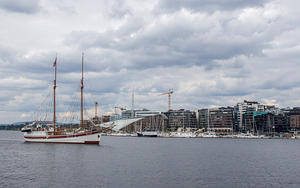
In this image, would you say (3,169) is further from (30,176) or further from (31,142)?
(31,142)

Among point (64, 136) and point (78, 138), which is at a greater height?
point (64, 136)

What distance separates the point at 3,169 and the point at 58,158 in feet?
47.6

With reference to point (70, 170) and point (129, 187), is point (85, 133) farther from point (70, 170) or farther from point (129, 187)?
point (129, 187)

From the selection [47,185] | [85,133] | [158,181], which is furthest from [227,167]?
[85,133]

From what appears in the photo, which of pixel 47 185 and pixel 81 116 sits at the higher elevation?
pixel 81 116

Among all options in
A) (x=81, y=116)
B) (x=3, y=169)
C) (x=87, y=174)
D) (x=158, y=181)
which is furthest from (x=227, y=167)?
(x=81, y=116)

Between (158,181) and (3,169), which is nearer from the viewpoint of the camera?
(158,181)

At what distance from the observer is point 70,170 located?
5050cm

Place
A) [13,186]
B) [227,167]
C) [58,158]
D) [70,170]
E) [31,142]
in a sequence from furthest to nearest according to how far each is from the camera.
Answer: [31,142] < [58,158] < [227,167] < [70,170] < [13,186]

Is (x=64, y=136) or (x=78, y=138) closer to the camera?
(x=78, y=138)

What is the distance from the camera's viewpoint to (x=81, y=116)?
105m

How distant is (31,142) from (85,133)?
24.2 metres

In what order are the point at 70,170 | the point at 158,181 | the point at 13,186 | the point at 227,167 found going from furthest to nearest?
the point at 227,167 → the point at 70,170 → the point at 158,181 → the point at 13,186

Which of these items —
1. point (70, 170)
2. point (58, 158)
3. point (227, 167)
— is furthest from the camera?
point (58, 158)
